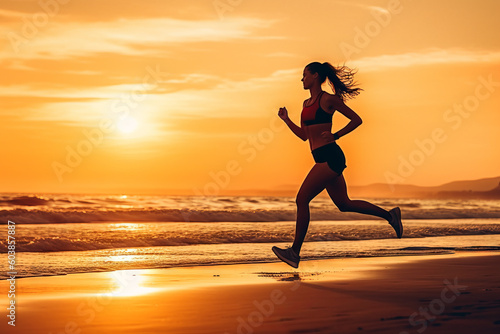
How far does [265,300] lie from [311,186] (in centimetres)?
180

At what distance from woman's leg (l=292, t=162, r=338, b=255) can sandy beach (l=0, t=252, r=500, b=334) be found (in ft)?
2.17

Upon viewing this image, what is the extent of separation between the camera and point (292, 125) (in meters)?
8.02

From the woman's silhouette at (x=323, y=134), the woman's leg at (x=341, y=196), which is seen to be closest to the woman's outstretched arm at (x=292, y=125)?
the woman's silhouette at (x=323, y=134)

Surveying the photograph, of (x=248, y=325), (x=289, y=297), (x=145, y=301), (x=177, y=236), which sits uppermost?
(x=177, y=236)

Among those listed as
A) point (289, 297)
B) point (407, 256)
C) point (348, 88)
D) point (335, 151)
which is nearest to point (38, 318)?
Result: point (289, 297)

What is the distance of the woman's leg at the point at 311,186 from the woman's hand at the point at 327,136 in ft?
0.95

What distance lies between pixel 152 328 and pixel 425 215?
3104 cm

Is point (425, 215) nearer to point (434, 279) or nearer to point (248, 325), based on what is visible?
point (434, 279)

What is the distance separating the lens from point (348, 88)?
7.73 m

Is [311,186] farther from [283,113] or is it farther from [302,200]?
[283,113]

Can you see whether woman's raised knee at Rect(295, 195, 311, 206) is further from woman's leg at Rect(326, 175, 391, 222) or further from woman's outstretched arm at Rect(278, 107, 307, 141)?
woman's outstretched arm at Rect(278, 107, 307, 141)

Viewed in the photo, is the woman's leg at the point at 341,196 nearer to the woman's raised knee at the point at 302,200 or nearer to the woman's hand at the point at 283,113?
the woman's raised knee at the point at 302,200

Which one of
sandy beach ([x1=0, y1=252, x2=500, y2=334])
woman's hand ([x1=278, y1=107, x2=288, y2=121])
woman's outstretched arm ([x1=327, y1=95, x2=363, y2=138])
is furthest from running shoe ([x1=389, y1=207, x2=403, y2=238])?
woman's hand ([x1=278, y1=107, x2=288, y2=121])

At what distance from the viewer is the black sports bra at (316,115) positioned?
754 cm
